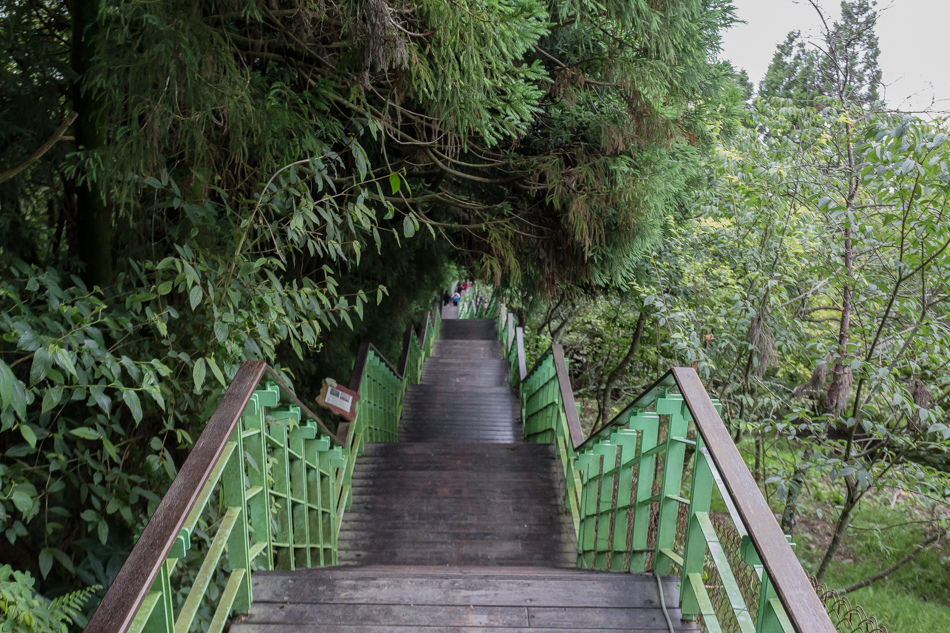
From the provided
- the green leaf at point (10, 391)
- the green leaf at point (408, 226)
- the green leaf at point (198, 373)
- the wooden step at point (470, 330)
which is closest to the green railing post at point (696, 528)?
the green leaf at point (408, 226)

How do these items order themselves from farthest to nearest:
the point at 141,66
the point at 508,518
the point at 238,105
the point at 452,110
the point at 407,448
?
the point at 407,448 < the point at 508,518 < the point at 452,110 < the point at 238,105 < the point at 141,66

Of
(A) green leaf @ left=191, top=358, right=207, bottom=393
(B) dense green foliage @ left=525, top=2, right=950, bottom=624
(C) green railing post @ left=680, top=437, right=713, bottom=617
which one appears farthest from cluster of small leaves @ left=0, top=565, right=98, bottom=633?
(B) dense green foliage @ left=525, top=2, right=950, bottom=624

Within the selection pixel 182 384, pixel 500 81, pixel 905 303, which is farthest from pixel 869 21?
pixel 182 384

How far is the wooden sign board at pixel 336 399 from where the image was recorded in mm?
4227

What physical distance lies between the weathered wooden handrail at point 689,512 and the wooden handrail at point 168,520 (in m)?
1.35

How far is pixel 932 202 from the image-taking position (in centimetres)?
371

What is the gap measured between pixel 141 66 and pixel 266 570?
75.8 inches

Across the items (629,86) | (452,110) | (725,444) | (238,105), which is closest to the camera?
(725,444)

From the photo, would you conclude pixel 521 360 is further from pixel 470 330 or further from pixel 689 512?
pixel 470 330

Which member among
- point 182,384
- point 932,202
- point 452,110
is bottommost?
point 182,384

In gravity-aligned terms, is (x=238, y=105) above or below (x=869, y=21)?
below

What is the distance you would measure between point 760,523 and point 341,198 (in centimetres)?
279

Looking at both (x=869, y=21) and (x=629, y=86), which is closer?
(x=629, y=86)

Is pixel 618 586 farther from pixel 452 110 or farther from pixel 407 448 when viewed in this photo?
pixel 407 448
